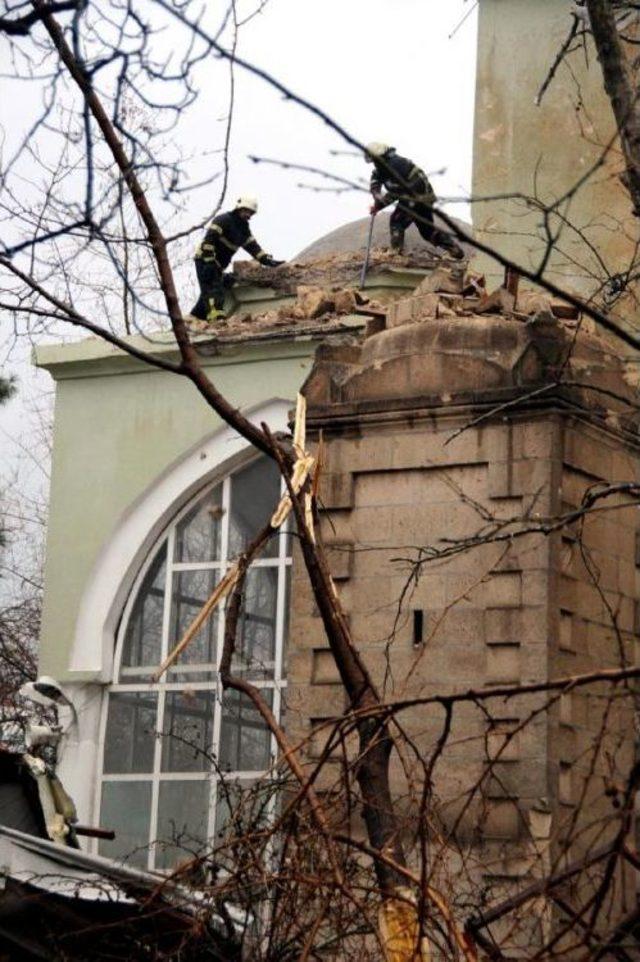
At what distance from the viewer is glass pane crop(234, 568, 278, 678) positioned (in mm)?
22625

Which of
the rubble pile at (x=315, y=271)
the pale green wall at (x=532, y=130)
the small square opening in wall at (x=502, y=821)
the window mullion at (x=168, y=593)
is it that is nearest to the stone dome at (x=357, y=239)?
the rubble pile at (x=315, y=271)

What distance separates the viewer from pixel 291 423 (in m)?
15.3

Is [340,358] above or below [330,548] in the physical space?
above

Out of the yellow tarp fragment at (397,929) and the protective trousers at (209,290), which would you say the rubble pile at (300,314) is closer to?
the protective trousers at (209,290)

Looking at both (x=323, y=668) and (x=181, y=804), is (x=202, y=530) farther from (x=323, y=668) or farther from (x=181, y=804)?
(x=323, y=668)

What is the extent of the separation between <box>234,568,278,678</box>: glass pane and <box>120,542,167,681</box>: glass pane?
1.12 m

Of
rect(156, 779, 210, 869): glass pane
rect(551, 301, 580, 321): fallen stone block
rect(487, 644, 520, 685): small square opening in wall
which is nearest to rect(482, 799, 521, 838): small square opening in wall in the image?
rect(487, 644, 520, 685): small square opening in wall

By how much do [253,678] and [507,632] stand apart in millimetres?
7306

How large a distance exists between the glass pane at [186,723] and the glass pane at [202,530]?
1.51 m

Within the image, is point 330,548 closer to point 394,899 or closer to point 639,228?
point 639,228

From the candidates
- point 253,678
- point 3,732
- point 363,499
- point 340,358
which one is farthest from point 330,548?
point 3,732

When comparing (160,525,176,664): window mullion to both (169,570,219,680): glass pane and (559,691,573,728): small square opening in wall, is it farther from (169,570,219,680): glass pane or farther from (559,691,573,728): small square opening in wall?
(559,691,573,728): small square opening in wall

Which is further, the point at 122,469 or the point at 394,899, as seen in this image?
the point at 122,469

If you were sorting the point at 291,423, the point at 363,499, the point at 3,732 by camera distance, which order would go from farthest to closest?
the point at 3,732, the point at 363,499, the point at 291,423
